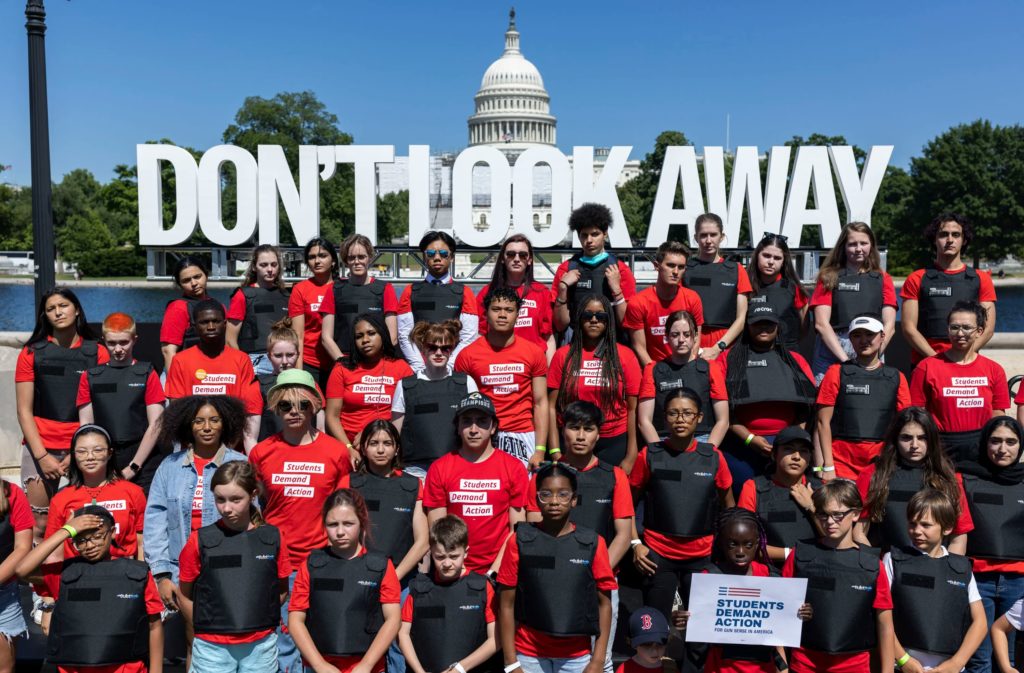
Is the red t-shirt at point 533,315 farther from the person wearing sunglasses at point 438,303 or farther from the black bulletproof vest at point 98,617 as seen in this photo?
the black bulletproof vest at point 98,617

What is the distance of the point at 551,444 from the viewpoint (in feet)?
19.5

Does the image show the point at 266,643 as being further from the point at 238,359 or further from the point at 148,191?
the point at 148,191

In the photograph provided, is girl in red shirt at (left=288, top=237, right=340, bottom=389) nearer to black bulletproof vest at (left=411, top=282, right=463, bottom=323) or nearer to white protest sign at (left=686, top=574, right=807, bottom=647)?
black bulletproof vest at (left=411, top=282, right=463, bottom=323)

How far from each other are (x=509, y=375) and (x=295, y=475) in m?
1.54

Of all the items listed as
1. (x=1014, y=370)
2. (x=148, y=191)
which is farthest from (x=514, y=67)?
(x=1014, y=370)

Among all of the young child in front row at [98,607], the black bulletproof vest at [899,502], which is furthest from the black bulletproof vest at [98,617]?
the black bulletproof vest at [899,502]

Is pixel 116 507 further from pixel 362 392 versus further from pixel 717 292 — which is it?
pixel 717 292

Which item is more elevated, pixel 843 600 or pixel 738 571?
pixel 738 571

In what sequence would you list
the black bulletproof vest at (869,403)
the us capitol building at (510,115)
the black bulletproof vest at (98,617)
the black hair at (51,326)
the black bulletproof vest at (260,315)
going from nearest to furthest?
1. the black bulletproof vest at (98,617)
2. the black bulletproof vest at (869,403)
3. the black hair at (51,326)
4. the black bulletproof vest at (260,315)
5. the us capitol building at (510,115)

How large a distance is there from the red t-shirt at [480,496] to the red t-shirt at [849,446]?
2.20 metres

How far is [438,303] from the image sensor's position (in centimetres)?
727

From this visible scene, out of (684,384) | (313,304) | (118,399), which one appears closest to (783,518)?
(684,384)

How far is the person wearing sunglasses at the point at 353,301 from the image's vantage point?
7262 millimetres

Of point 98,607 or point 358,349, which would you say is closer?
point 98,607
